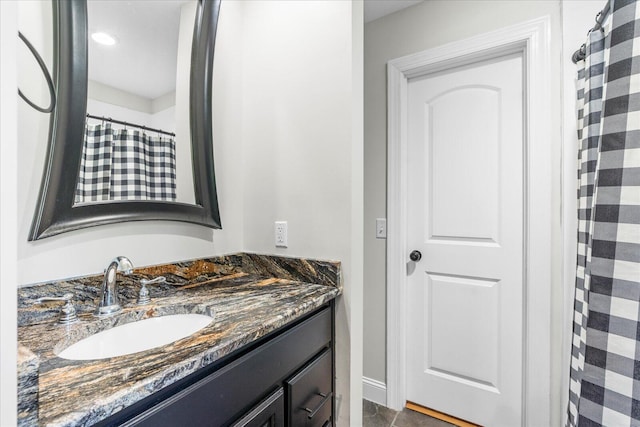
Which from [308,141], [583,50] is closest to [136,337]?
[308,141]

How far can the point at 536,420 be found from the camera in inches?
59.9

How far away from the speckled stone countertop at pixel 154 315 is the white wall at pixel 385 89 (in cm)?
82

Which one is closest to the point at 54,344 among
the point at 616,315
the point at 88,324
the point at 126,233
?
the point at 88,324

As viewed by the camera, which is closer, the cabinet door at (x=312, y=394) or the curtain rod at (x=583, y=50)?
the cabinet door at (x=312, y=394)

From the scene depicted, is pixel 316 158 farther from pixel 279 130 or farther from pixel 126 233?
pixel 126 233

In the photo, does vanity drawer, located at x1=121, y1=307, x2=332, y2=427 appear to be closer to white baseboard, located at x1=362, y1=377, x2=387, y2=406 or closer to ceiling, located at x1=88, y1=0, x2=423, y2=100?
ceiling, located at x1=88, y1=0, x2=423, y2=100

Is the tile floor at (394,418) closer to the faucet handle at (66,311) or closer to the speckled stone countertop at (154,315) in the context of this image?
the speckled stone countertop at (154,315)

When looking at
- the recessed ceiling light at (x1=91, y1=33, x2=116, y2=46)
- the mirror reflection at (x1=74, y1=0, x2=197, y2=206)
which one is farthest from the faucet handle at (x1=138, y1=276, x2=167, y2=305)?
the recessed ceiling light at (x1=91, y1=33, x2=116, y2=46)

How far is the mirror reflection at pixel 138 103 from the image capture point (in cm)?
98

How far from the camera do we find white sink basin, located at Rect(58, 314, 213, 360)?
0.77 metres

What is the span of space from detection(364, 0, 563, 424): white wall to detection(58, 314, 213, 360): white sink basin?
49.5 inches

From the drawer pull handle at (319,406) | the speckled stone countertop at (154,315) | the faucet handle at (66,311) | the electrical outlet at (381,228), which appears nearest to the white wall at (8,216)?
the speckled stone countertop at (154,315)

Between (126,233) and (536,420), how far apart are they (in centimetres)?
204

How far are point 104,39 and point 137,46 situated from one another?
12 centimetres
